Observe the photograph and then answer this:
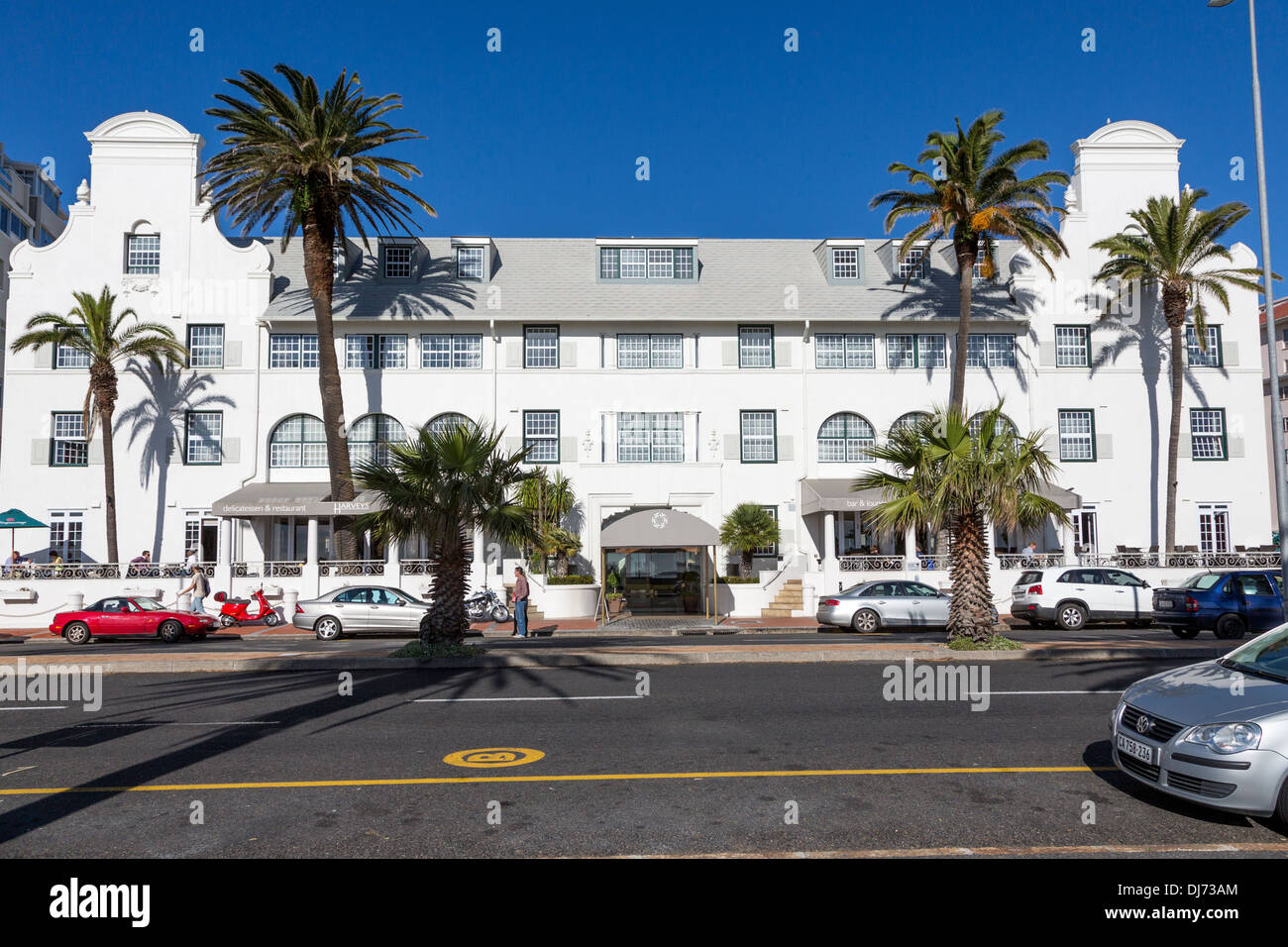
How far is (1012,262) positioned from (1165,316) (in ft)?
18.9

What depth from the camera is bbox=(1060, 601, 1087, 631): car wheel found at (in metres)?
24.6

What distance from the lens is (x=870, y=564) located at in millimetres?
30781

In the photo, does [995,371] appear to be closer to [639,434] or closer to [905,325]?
[905,325]

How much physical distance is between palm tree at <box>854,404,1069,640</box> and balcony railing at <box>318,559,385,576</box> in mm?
18480

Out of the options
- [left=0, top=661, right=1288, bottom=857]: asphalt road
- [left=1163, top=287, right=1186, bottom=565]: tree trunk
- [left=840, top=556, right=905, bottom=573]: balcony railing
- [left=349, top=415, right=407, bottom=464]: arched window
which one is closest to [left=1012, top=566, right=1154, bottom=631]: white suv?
[left=840, top=556, right=905, bottom=573]: balcony railing

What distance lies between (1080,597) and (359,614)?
61.4 feet

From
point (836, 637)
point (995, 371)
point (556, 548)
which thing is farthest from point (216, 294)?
point (995, 371)

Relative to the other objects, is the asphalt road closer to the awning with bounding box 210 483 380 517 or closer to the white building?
the awning with bounding box 210 483 380 517

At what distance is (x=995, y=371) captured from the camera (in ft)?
115

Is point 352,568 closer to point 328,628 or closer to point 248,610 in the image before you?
point 248,610

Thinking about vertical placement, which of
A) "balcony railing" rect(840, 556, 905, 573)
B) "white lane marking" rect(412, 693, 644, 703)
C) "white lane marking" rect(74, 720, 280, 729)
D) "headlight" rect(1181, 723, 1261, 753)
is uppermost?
"balcony railing" rect(840, 556, 905, 573)

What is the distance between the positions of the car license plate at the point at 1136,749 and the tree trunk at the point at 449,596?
11.1 metres

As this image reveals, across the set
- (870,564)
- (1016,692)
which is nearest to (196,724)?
(1016,692)

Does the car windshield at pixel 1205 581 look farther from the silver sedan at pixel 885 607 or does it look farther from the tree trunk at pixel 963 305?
the tree trunk at pixel 963 305
